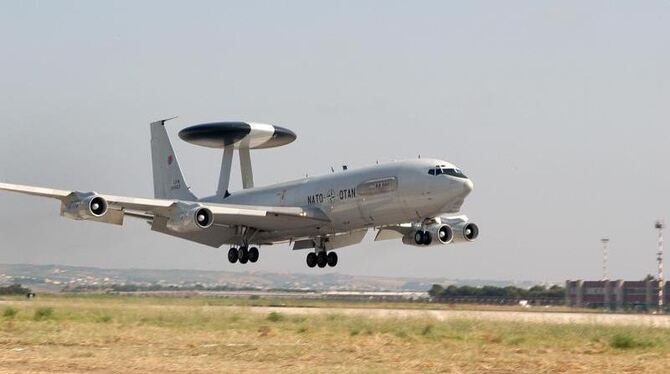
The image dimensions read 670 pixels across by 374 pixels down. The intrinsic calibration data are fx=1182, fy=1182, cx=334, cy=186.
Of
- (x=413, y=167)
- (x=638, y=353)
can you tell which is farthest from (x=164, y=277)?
(x=638, y=353)

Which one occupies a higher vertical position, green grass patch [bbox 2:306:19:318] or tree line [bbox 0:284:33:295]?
tree line [bbox 0:284:33:295]

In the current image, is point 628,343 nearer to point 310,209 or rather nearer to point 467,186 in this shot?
point 467,186

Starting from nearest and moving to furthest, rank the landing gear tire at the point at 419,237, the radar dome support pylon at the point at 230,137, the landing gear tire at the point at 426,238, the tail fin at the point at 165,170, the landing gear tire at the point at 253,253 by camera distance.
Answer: the landing gear tire at the point at 419,237 → the landing gear tire at the point at 426,238 → the landing gear tire at the point at 253,253 → the radar dome support pylon at the point at 230,137 → the tail fin at the point at 165,170

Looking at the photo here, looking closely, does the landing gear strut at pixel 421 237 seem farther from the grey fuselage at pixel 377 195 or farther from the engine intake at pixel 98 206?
the engine intake at pixel 98 206

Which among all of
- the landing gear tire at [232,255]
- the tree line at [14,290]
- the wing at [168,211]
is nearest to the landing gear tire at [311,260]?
the wing at [168,211]

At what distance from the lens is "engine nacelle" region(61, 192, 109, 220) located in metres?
58.7

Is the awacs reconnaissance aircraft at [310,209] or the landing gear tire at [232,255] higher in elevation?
the awacs reconnaissance aircraft at [310,209]

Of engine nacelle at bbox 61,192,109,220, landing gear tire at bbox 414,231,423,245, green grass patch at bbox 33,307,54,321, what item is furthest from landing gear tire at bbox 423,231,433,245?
green grass patch at bbox 33,307,54,321

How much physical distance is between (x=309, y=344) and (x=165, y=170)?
55.8m

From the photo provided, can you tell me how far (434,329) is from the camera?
120ft

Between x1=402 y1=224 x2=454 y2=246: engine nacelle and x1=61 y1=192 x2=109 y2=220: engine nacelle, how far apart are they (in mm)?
16060

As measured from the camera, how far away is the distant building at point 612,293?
85.1 meters

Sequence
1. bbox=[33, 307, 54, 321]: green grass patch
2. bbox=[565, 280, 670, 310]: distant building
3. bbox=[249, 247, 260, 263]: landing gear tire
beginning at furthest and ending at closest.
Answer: bbox=[565, 280, 670, 310]: distant building < bbox=[249, 247, 260, 263]: landing gear tire < bbox=[33, 307, 54, 321]: green grass patch

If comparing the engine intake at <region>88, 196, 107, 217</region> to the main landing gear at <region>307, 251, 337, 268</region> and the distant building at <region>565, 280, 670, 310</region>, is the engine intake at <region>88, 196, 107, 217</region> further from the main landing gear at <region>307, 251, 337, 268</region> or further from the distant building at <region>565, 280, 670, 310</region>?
the distant building at <region>565, 280, 670, 310</region>
